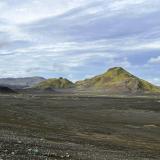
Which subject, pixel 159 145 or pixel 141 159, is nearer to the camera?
pixel 141 159

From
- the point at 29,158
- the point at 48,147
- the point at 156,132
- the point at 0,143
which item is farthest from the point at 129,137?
the point at 29,158

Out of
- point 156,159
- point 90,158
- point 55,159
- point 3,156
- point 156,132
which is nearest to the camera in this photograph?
point 3,156

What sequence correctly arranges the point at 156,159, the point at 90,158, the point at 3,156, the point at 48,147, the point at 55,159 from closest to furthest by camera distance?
1. the point at 3,156
2. the point at 55,159
3. the point at 90,158
4. the point at 48,147
5. the point at 156,159

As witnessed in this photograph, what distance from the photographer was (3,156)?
21.4m

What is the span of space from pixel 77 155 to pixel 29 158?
17.6ft

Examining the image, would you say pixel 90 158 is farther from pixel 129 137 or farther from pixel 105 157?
pixel 129 137

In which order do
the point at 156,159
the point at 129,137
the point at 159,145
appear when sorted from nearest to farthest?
the point at 156,159 → the point at 159,145 → the point at 129,137

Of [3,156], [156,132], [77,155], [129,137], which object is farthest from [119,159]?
[156,132]

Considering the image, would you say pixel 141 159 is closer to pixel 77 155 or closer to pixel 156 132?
pixel 77 155

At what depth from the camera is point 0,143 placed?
87.3 ft

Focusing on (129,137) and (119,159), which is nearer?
(119,159)

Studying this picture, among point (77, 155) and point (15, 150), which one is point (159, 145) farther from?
point (15, 150)

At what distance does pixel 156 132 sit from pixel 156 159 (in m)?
28.8

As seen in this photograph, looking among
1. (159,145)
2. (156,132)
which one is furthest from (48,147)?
(156,132)
